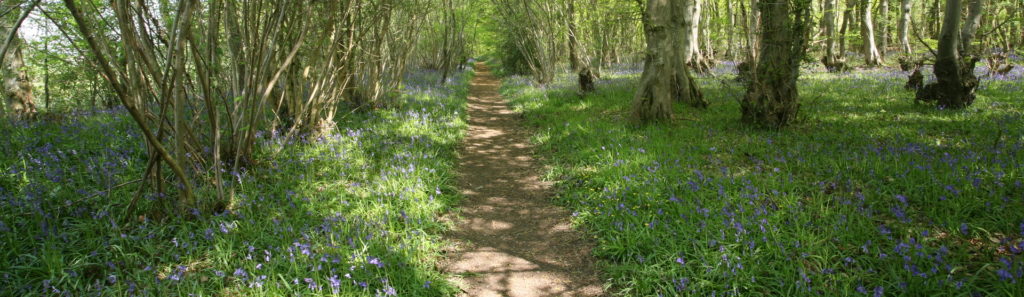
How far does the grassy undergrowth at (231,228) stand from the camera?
2963 millimetres

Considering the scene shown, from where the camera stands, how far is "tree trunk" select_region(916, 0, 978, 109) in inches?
282

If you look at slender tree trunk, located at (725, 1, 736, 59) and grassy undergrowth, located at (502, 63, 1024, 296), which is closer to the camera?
grassy undergrowth, located at (502, 63, 1024, 296)

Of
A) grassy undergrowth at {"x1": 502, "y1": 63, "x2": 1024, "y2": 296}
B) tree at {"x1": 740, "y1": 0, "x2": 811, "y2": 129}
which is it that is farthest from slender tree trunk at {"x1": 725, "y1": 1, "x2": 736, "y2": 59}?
grassy undergrowth at {"x1": 502, "y1": 63, "x2": 1024, "y2": 296}

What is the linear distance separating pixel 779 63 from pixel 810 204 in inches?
127

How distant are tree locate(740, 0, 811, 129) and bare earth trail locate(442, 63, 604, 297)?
345cm

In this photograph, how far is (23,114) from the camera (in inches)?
299

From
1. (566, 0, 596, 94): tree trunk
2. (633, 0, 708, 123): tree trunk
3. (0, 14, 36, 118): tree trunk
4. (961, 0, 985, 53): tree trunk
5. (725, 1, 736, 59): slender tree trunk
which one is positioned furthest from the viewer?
(725, 1, 736, 59): slender tree trunk

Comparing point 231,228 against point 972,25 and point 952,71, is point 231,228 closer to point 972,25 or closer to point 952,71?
point 952,71

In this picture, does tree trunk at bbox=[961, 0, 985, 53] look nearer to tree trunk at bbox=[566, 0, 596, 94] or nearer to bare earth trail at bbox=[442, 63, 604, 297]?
tree trunk at bbox=[566, 0, 596, 94]

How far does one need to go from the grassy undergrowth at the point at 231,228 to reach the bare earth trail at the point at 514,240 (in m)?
0.28

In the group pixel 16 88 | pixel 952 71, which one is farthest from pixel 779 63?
pixel 16 88

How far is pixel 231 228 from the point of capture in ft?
11.8

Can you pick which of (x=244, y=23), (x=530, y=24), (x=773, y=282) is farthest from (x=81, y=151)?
(x=530, y=24)

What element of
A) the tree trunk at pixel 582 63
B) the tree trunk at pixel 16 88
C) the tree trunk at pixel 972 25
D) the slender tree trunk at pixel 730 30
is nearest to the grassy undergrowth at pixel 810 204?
the tree trunk at pixel 972 25
